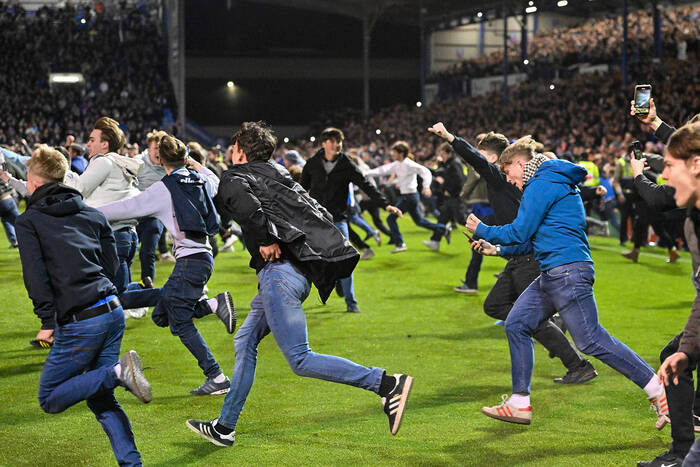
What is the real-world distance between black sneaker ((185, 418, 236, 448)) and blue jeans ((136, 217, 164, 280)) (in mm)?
5297

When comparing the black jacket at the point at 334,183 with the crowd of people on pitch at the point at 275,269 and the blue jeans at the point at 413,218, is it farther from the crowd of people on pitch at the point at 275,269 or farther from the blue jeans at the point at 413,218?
the blue jeans at the point at 413,218

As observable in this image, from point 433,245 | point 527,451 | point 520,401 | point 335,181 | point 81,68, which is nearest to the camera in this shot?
point 527,451

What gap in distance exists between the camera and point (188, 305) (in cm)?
679

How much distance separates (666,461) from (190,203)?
3566mm

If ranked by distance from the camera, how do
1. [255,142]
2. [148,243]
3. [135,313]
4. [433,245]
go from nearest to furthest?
[255,142] < [135,313] < [148,243] < [433,245]

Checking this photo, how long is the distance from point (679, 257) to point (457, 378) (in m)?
9.52

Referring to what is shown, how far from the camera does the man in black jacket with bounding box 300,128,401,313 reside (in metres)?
10.4

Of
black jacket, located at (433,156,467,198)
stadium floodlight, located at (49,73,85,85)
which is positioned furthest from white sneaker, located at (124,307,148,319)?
stadium floodlight, located at (49,73,85,85)

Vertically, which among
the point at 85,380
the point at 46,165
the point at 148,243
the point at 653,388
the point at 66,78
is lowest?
the point at 653,388

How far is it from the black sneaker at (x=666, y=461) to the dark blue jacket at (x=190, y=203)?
133 inches

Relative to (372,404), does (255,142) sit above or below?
above

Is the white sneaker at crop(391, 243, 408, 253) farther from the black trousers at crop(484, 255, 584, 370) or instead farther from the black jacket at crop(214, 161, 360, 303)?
the black jacket at crop(214, 161, 360, 303)

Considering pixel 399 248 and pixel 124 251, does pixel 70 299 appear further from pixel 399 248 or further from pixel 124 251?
pixel 399 248

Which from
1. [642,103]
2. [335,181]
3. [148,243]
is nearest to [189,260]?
[642,103]
